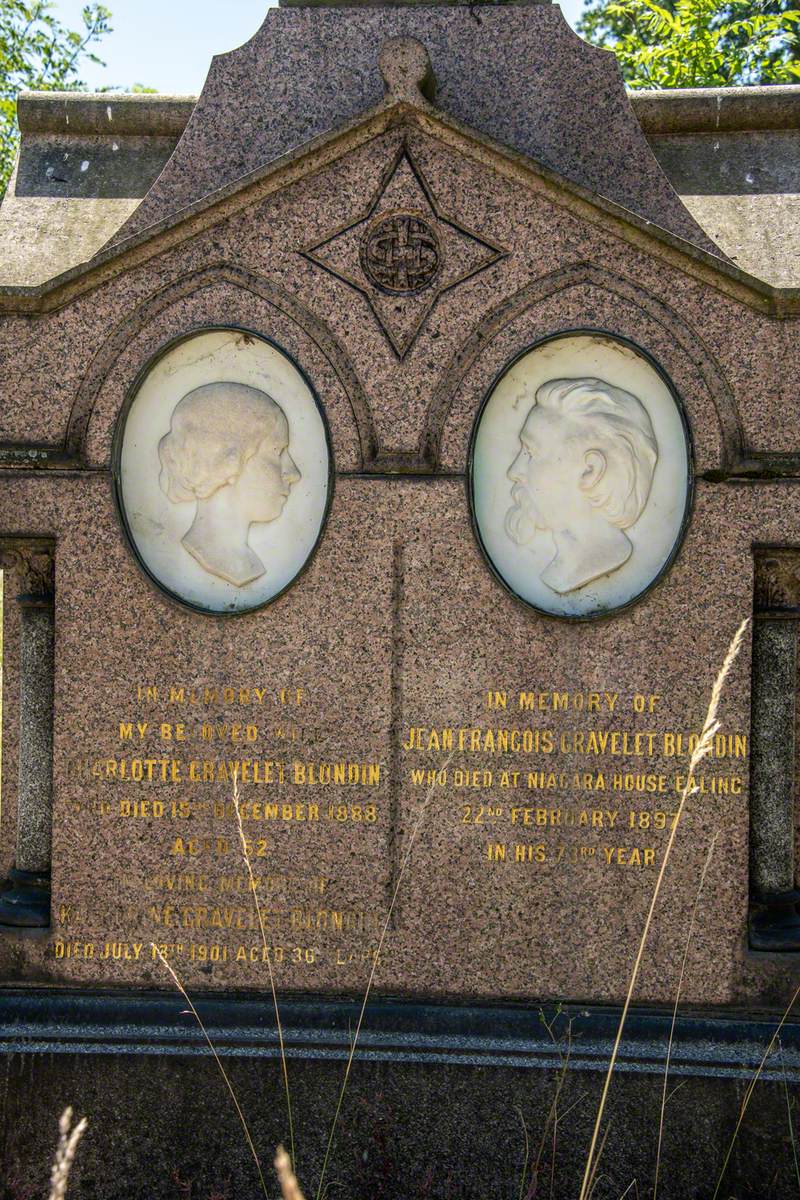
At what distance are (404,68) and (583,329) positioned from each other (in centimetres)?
114

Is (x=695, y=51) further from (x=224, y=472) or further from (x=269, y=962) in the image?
(x=269, y=962)

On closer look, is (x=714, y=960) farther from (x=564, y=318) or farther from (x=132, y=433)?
(x=132, y=433)

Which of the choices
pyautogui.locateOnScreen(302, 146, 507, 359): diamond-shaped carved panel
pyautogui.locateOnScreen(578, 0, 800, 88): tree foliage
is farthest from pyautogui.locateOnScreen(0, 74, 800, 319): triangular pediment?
pyautogui.locateOnScreen(578, 0, 800, 88): tree foliage

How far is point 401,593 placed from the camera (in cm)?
466

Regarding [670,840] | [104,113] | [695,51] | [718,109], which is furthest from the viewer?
[695,51]

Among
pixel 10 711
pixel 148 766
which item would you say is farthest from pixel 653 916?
pixel 10 711

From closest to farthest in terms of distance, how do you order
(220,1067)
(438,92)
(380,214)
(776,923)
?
(220,1067), (776,923), (380,214), (438,92)

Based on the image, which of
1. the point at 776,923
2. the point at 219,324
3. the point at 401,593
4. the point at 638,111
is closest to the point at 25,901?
the point at 401,593

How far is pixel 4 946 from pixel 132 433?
1936 millimetres

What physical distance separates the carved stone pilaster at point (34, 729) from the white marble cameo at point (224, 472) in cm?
42

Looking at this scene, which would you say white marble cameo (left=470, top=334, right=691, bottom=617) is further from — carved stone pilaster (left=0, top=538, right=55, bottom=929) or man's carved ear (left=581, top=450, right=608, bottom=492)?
carved stone pilaster (left=0, top=538, right=55, bottom=929)

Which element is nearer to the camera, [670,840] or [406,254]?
[670,840]

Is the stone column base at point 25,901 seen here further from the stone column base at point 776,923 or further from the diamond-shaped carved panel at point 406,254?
the stone column base at point 776,923

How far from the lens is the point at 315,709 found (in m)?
4.66
